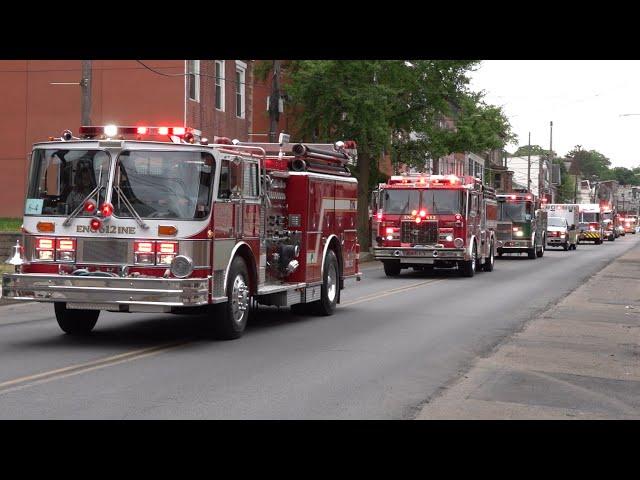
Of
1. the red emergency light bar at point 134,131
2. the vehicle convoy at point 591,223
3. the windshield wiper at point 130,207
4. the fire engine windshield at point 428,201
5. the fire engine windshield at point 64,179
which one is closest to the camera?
the windshield wiper at point 130,207

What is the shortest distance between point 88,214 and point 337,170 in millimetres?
6050

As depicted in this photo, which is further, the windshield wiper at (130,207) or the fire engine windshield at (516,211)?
the fire engine windshield at (516,211)

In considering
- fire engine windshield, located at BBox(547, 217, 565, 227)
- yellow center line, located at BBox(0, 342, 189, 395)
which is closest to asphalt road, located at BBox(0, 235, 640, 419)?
yellow center line, located at BBox(0, 342, 189, 395)

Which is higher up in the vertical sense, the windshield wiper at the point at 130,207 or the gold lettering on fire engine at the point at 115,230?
the windshield wiper at the point at 130,207

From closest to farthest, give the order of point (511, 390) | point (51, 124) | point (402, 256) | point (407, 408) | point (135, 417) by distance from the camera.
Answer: point (135, 417), point (407, 408), point (511, 390), point (402, 256), point (51, 124)

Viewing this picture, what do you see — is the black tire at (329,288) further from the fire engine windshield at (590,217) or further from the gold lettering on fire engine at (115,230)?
the fire engine windshield at (590,217)

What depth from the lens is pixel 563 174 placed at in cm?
15162

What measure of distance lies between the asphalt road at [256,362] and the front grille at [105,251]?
108 centimetres

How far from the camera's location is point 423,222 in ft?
93.7

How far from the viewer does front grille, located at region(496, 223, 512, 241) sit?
43219 mm

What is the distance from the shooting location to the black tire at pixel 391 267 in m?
29.0

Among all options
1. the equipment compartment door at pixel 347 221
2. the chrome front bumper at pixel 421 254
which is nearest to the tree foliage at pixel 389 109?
the chrome front bumper at pixel 421 254
